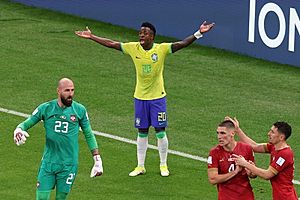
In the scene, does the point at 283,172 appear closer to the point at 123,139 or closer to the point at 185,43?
the point at 185,43

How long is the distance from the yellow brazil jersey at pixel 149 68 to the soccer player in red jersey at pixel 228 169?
422cm

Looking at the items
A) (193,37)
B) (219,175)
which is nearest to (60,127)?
(219,175)

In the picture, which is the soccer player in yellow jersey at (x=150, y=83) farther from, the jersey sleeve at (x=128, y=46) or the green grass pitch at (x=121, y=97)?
the green grass pitch at (x=121, y=97)

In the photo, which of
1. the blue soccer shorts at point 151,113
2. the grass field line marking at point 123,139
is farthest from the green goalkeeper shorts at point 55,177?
the grass field line marking at point 123,139

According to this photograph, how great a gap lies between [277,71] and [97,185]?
342 inches

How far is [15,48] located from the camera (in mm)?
25969

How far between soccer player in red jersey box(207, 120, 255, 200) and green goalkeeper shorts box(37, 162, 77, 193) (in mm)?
2325

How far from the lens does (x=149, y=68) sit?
57.0 feet

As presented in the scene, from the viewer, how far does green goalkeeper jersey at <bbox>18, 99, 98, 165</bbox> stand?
Answer: 14562 millimetres

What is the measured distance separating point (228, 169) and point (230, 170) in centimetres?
3

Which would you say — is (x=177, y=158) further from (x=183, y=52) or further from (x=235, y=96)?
(x=183, y=52)

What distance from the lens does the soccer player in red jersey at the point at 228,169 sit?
43.2 feet

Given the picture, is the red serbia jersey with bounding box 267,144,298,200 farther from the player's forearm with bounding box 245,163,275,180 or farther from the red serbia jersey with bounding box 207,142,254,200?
the red serbia jersey with bounding box 207,142,254,200

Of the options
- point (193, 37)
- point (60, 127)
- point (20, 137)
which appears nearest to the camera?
point (20, 137)
